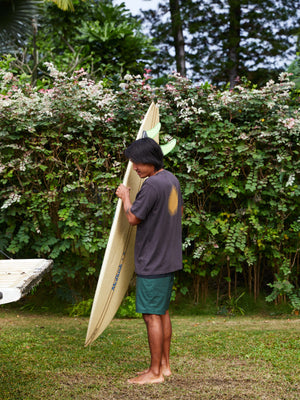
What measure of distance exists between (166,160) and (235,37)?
10.6 meters

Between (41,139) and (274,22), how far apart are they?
13.2 metres

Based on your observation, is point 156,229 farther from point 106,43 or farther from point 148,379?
point 106,43

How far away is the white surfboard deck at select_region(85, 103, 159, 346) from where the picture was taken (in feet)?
10.8

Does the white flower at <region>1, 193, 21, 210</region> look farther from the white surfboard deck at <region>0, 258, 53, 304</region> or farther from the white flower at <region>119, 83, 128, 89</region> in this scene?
the white surfboard deck at <region>0, 258, 53, 304</region>

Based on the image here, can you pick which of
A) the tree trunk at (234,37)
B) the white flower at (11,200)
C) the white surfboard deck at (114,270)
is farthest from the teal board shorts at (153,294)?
the tree trunk at (234,37)

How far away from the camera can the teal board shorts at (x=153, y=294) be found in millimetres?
3158

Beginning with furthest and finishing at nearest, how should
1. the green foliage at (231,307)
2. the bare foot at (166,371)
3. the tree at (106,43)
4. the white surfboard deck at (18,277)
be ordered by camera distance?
the tree at (106,43)
the green foliage at (231,307)
the bare foot at (166,371)
the white surfboard deck at (18,277)

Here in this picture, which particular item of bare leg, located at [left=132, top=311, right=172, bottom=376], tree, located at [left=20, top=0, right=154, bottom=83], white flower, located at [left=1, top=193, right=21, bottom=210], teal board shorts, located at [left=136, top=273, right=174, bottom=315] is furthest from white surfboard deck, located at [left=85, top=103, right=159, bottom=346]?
tree, located at [left=20, top=0, right=154, bottom=83]

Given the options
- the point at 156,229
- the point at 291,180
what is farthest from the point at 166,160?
the point at 156,229

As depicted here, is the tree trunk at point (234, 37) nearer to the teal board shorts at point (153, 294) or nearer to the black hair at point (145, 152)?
the black hair at point (145, 152)

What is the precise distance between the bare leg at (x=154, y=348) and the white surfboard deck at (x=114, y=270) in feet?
1.19

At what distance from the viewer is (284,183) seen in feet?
17.7

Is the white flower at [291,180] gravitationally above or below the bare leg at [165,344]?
above

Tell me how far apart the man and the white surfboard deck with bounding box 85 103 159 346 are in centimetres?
21
